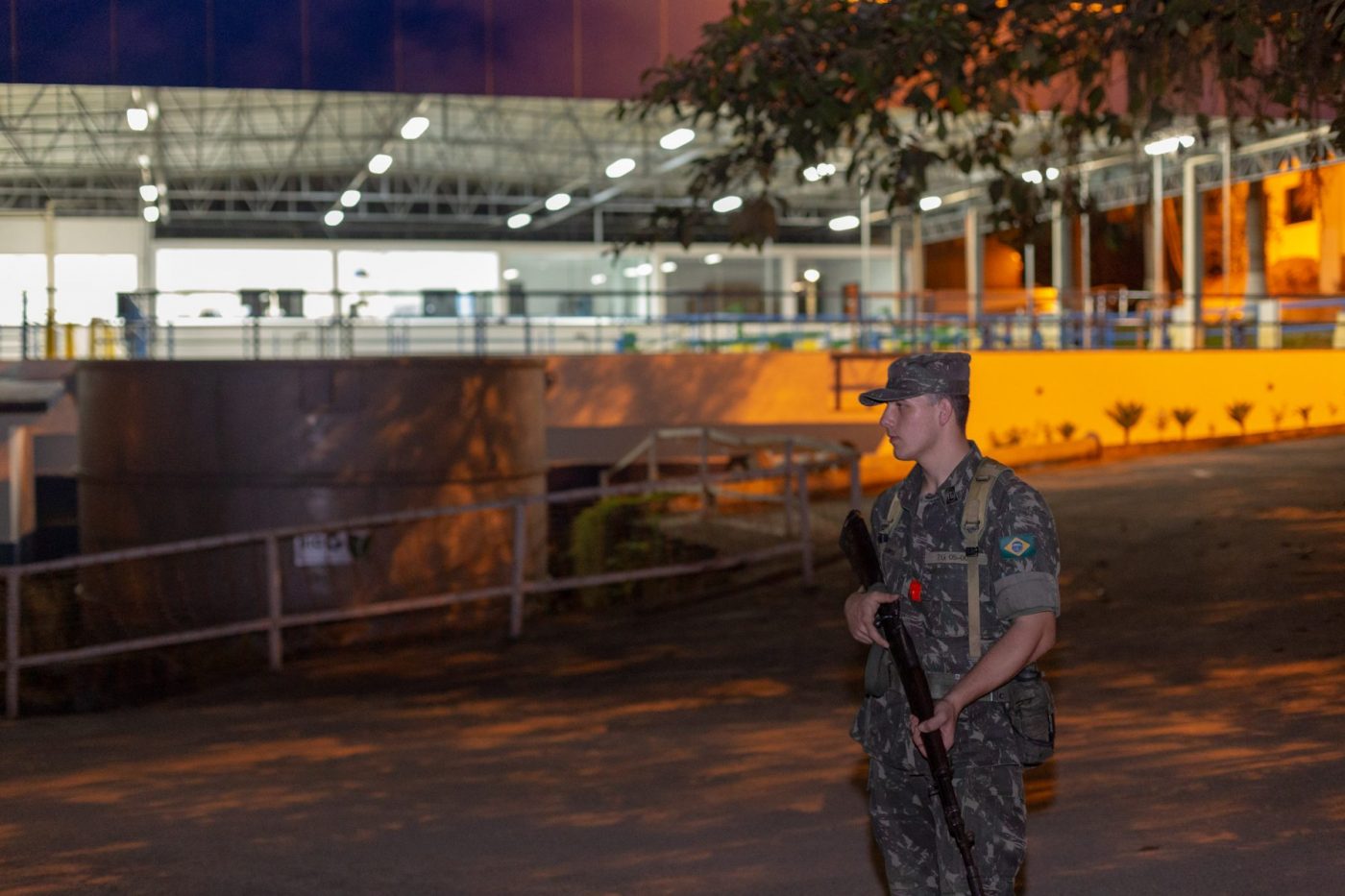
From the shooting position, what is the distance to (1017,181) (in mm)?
9125

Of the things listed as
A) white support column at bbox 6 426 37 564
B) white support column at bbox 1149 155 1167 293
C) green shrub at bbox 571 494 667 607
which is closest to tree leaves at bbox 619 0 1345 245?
green shrub at bbox 571 494 667 607

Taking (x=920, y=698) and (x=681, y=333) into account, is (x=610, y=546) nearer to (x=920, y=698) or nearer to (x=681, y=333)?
(x=920, y=698)

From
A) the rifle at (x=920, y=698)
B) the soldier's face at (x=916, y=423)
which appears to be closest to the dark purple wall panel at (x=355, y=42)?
the soldier's face at (x=916, y=423)

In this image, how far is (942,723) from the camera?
143 inches

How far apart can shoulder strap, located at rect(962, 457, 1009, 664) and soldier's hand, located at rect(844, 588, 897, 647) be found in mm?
194

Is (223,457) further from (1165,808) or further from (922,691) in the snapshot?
(922,691)

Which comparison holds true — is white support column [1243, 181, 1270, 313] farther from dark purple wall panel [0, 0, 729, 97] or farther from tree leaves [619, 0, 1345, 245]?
tree leaves [619, 0, 1345, 245]

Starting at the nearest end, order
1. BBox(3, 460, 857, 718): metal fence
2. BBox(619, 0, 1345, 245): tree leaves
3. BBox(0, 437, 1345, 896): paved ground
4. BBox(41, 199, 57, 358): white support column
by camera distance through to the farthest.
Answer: BBox(0, 437, 1345, 896): paved ground < BBox(619, 0, 1345, 245): tree leaves < BBox(3, 460, 857, 718): metal fence < BBox(41, 199, 57, 358): white support column

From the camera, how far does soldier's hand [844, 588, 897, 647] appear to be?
3.78 meters

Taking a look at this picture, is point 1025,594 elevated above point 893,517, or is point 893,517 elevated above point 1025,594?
point 893,517

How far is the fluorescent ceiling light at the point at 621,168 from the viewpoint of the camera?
38391 mm

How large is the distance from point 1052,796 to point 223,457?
9.80 meters

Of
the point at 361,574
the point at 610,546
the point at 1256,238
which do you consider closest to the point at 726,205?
the point at 1256,238

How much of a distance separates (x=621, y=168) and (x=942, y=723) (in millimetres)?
36406
